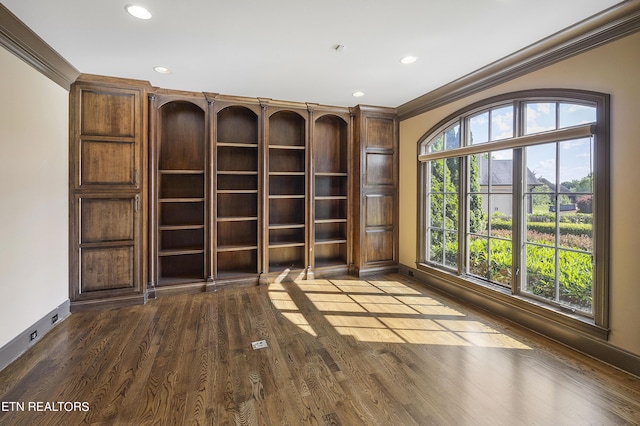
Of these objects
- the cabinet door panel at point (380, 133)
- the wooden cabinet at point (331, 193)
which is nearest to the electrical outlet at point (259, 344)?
the wooden cabinet at point (331, 193)

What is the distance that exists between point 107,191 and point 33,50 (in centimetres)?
149

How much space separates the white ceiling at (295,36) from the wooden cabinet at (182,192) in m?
0.64

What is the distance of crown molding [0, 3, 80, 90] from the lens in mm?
2307

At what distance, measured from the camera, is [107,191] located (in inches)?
141

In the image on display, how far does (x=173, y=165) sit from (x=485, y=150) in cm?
404

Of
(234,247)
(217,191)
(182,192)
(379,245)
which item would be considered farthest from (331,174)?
(182,192)

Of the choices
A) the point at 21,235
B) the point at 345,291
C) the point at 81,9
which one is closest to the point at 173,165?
the point at 21,235

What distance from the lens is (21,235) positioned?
2.65m

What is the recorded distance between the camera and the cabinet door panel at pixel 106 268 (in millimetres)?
3543

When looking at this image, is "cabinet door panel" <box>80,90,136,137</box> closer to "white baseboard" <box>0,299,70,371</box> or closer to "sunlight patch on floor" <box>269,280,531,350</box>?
"white baseboard" <box>0,299,70,371</box>

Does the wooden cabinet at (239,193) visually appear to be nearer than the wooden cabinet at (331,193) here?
Yes

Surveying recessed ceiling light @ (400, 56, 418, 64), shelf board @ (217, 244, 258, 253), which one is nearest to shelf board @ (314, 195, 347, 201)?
shelf board @ (217, 244, 258, 253)

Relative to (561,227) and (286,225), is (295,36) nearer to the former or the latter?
(286,225)

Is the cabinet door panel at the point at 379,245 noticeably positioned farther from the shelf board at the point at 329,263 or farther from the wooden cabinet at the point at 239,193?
Answer: the wooden cabinet at the point at 239,193
